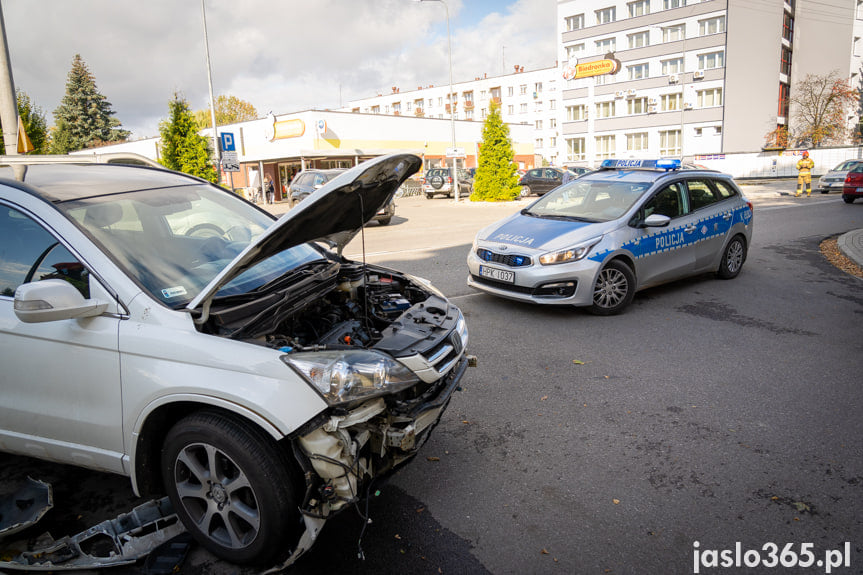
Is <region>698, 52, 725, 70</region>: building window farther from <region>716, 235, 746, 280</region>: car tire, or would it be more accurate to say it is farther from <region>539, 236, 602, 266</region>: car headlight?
<region>539, 236, 602, 266</region>: car headlight

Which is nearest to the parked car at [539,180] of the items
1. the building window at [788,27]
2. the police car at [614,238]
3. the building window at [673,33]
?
the police car at [614,238]

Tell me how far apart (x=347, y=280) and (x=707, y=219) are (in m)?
6.16

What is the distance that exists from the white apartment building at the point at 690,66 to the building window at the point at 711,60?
94 millimetres

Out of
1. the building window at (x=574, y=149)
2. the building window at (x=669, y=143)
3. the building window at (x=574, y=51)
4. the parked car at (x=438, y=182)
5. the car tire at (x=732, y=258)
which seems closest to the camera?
the car tire at (x=732, y=258)

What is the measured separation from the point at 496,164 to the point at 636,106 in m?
36.7

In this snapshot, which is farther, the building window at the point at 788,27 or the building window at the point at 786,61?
the building window at the point at 786,61

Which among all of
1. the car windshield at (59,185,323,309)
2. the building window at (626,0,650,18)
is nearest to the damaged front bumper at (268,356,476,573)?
the car windshield at (59,185,323,309)

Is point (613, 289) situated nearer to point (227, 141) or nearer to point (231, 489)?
point (231, 489)

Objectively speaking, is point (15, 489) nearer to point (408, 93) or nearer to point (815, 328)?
point (815, 328)

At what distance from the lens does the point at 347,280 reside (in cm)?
378

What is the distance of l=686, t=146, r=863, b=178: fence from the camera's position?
4353 cm

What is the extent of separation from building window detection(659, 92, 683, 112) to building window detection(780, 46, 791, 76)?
1107cm

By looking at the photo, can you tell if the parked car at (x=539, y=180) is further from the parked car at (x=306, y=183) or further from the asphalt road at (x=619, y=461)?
the asphalt road at (x=619, y=461)

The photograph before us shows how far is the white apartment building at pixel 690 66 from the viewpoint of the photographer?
52219mm
